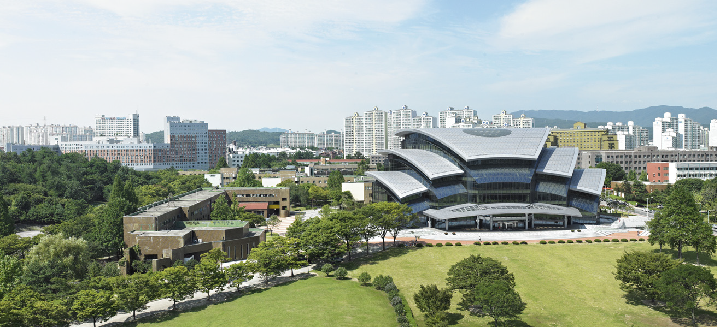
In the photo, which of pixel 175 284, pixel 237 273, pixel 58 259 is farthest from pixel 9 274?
pixel 237 273

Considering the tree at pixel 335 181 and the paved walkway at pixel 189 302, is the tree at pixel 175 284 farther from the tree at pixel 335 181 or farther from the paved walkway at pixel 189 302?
the tree at pixel 335 181

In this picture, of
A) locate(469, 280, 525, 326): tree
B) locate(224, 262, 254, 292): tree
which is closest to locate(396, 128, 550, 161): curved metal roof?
locate(224, 262, 254, 292): tree

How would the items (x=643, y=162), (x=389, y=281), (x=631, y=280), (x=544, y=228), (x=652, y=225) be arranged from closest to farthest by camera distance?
1. (x=631, y=280)
2. (x=389, y=281)
3. (x=652, y=225)
4. (x=544, y=228)
5. (x=643, y=162)

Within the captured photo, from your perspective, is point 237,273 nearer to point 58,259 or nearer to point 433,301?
point 58,259

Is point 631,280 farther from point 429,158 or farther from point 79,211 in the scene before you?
point 79,211

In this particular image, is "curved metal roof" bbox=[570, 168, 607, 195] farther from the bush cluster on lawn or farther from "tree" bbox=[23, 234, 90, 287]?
"tree" bbox=[23, 234, 90, 287]

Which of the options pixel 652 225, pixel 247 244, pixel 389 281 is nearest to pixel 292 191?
pixel 247 244
